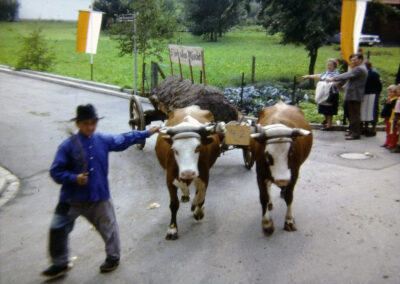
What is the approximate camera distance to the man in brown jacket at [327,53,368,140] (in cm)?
1052

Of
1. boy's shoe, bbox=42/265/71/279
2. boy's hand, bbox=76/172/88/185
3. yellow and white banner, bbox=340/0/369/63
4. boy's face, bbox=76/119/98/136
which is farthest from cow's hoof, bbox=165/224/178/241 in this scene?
yellow and white banner, bbox=340/0/369/63

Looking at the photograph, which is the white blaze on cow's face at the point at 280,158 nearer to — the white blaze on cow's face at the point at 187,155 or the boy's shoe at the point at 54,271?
the white blaze on cow's face at the point at 187,155

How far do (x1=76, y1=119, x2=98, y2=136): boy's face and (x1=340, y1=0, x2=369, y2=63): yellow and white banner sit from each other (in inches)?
319

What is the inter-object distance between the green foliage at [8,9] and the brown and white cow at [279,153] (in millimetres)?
14083

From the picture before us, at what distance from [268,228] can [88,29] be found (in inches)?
590

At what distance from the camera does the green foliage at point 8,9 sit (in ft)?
55.2

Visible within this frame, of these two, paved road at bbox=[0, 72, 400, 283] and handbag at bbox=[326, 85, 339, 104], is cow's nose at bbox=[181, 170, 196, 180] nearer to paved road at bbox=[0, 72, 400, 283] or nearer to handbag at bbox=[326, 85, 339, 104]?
paved road at bbox=[0, 72, 400, 283]

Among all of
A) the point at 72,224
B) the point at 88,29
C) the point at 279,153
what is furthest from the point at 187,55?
the point at 88,29

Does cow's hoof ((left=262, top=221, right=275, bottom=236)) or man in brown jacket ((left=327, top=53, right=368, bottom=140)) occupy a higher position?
man in brown jacket ((left=327, top=53, right=368, bottom=140))

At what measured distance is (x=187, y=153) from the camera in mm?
5398

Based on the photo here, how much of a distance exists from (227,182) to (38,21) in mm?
19883

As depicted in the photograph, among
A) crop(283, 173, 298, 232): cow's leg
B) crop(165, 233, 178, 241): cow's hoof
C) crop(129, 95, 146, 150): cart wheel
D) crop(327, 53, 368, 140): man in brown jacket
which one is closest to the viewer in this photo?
crop(165, 233, 178, 241): cow's hoof

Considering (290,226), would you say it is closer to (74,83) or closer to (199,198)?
(199,198)

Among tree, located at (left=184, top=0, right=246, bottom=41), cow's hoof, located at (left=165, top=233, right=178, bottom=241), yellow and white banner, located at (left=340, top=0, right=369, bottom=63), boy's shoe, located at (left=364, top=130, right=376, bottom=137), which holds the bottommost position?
cow's hoof, located at (left=165, top=233, right=178, bottom=241)
